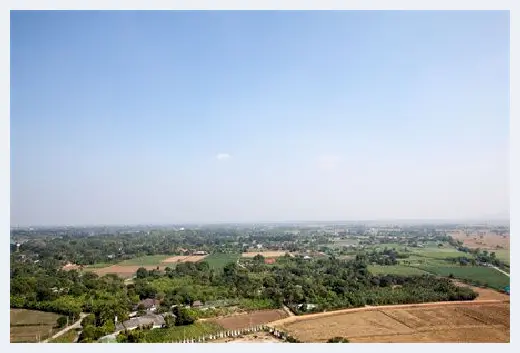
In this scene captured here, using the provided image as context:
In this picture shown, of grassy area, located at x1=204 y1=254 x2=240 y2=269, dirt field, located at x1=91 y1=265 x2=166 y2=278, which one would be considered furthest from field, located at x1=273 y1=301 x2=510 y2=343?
dirt field, located at x1=91 y1=265 x2=166 y2=278

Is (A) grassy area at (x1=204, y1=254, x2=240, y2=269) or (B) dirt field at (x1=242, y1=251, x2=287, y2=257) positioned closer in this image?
(A) grassy area at (x1=204, y1=254, x2=240, y2=269)

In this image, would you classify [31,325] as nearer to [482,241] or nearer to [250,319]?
[250,319]

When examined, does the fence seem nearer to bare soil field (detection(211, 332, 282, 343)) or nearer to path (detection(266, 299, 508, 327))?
bare soil field (detection(211, 332, 282, 343))

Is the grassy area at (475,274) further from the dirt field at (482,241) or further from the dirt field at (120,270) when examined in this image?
Result: the dirt field at (120,270)

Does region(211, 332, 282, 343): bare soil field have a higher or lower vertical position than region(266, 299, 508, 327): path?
lower

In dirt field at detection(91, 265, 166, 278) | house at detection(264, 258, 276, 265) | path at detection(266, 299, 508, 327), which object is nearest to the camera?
path at detection(266, 299, 508, 327)

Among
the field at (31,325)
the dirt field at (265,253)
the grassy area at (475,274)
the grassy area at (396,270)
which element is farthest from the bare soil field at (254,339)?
the dirt field at (265,253)

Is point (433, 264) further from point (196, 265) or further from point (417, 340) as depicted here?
point (196, 265)
